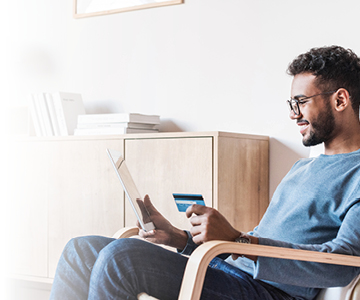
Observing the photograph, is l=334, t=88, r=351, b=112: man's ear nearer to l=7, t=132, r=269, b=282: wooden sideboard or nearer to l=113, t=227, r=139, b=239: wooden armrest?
l=7, t=132, r=269, b=282: wooden sideboard

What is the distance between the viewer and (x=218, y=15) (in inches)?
95.0

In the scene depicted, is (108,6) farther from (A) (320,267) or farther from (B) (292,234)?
(A) (320,267)

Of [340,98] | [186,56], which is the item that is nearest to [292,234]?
[340,98]

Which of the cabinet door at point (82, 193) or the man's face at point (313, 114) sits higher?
the man's face at point (313, 114)

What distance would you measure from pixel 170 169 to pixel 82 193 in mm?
496

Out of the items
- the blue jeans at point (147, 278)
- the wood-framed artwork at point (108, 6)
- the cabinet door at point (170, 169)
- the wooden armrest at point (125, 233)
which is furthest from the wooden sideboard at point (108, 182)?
the wood-framed artwork at point (108, 6)

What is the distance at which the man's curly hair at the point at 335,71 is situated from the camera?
58.9 inches

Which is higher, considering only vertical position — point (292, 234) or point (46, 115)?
point (46, 115)

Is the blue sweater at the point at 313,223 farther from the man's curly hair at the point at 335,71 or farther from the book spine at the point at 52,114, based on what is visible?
the book spine at the point at 52,114

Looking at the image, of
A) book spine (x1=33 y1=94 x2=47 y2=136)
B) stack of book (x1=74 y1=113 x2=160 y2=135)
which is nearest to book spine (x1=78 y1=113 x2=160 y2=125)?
stack of book (x1=74 y1=113 x2=160 y2=135)

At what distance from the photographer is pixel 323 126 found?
148 centimetres

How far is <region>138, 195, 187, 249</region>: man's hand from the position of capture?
147cm

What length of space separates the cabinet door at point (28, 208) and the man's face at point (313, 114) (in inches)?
53.6

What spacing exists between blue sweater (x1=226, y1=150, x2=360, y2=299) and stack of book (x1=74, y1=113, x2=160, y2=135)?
0.94 m
